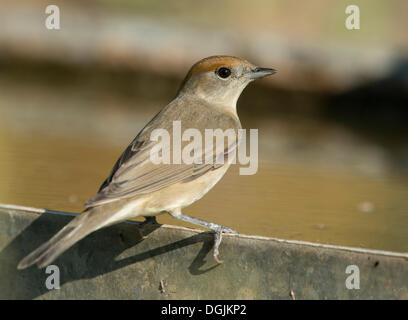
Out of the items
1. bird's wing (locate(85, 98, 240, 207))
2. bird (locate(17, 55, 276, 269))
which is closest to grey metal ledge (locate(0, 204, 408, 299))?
bird (locate(17, 55, 276, 269))

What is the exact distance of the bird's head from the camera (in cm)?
612

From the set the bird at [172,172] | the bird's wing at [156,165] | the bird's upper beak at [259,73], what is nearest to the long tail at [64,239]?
the bird at [172,172]

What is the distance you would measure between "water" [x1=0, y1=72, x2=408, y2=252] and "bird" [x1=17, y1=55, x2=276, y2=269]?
1129mm

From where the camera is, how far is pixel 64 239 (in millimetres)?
4172

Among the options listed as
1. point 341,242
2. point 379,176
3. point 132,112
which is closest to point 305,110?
point 132,112

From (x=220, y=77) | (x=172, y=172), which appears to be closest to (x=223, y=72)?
(x=220, y=77)

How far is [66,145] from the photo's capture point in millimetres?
9266

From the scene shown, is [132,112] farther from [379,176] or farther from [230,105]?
[230,105]

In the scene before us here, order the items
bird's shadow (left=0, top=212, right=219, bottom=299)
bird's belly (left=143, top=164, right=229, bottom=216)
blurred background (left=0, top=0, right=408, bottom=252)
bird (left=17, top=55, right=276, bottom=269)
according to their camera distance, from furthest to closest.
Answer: blurred background (left=0, top=0, right=408, bottom=252) → bird's belly (left=143, top=164, right=229, bottom=216) → bird's shadow (left=0, top=212, right=219, bottom=299) → bird (left=17, top=55, right=276, bottom=269)

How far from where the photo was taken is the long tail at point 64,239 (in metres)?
4.07

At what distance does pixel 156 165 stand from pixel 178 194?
0.24 metres

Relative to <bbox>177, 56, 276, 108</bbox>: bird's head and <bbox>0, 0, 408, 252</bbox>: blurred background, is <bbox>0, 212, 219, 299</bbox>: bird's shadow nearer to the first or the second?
<bbox>177, 56, 276, 108</bbox>: bird's head

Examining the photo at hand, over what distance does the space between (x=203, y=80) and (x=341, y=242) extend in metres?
1.71

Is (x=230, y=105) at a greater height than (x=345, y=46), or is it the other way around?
(x=345, y=46)
